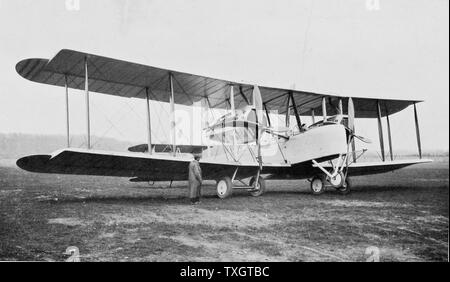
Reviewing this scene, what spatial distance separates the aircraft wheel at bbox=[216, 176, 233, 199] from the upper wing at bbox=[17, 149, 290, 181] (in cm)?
31

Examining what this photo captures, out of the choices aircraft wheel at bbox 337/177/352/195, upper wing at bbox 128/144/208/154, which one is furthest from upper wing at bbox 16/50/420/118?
upper wing at bbox 128/144/208/154

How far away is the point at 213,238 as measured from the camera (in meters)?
4.77

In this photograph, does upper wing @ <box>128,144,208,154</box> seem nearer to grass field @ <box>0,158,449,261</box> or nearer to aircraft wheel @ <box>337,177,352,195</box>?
aircraft wheel @ <box>337,177,352,195</box>

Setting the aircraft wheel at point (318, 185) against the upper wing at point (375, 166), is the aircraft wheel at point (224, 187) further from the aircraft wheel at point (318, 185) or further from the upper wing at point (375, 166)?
the upper wing at point (375, 166)

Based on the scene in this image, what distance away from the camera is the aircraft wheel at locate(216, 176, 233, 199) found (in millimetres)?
9555

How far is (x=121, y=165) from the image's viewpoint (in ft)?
27.3

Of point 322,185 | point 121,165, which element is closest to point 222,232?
point 121,165

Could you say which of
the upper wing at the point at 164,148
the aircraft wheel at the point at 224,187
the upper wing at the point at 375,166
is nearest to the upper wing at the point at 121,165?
the aircraft wheel at the point at 224,187

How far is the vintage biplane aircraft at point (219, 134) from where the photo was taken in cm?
770

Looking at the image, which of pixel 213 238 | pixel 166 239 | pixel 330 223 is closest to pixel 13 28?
pixel 166 239

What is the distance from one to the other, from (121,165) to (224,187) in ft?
9.68

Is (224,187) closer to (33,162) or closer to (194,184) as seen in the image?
(194,184)
